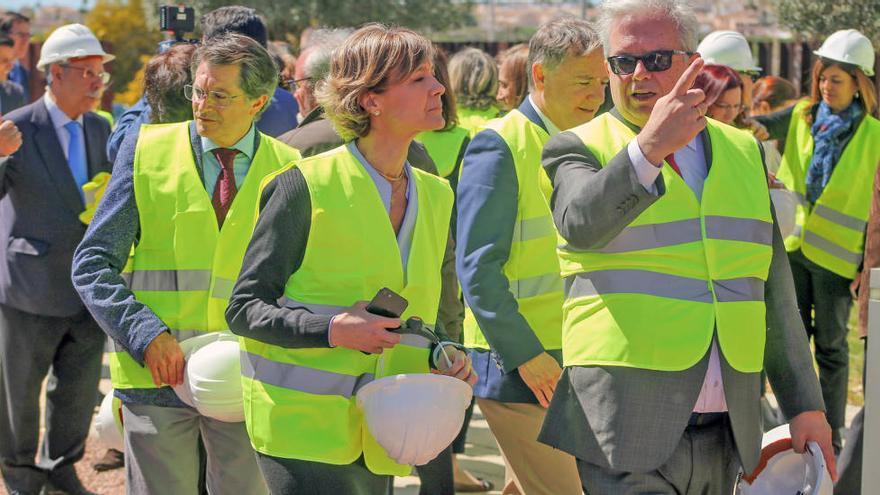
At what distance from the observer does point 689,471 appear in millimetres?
3479

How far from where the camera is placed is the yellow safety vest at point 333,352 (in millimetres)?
3576

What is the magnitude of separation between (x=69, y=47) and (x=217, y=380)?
3.34 m

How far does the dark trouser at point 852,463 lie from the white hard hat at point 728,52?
6.24 ft

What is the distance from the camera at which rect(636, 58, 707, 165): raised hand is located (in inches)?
122

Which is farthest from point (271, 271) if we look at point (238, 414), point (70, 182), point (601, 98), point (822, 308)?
point (822, 308)

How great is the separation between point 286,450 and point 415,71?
1.03 metres

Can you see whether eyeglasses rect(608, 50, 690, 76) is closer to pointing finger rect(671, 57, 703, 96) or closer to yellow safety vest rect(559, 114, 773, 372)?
yellow safety vest rect(559, 114, 773, 372)

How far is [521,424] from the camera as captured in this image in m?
4.65

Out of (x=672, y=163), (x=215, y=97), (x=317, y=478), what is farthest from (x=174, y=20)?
(x=672, y=163)

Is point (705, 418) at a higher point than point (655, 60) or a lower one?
lower

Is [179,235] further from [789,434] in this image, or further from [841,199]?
[841,199]

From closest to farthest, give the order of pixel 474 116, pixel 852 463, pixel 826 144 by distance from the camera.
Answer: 1. pixel 852 463
2. pixel 826 144
3. pixel 474 116

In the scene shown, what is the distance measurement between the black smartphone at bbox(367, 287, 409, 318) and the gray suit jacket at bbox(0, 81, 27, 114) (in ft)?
20.0

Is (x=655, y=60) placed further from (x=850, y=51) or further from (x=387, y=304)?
(x=850, y=51)
